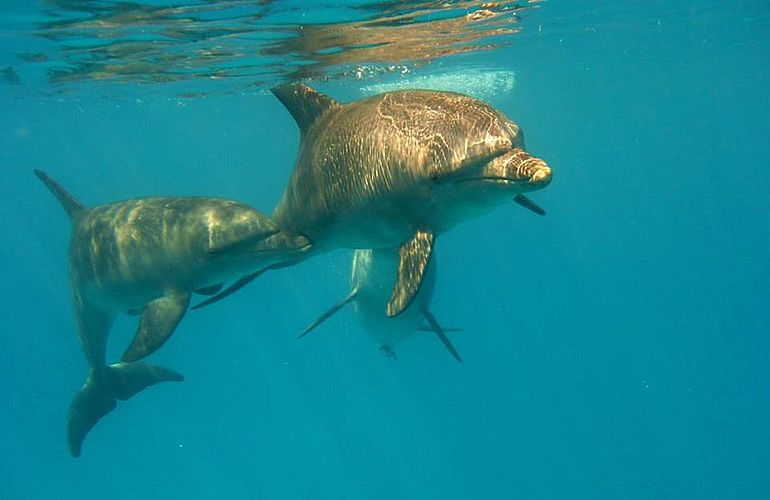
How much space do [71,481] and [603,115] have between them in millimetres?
64397

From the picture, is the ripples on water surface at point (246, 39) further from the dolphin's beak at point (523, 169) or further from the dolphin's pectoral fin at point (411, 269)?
the dolphin's beak at point (523, 169)

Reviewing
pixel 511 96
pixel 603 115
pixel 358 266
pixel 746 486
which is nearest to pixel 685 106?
pixel 603 115

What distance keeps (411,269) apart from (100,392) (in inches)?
331

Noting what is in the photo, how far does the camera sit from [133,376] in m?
10.8

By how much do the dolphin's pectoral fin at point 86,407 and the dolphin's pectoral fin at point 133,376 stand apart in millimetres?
171

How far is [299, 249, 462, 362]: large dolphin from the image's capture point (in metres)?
9.93

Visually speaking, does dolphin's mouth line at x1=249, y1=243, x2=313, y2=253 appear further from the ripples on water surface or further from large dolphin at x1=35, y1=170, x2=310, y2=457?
the ripples on water surface

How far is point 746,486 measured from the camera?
3195 cm

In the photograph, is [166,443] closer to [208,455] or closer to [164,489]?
[164,489]

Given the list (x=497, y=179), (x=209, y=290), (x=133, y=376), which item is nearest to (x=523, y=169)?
(x=497, y=179)

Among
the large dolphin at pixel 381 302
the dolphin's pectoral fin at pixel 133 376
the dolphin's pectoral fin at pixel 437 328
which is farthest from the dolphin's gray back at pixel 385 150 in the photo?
the dolphin's pectoral fin at pixel 133 376

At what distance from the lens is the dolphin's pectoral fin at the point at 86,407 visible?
35.9 feet

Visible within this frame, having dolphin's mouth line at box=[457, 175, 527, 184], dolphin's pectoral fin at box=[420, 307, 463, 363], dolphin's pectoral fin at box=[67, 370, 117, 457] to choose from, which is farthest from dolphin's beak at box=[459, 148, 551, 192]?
dolphin's pectoral fin at box=[67, 370, 117, 457]

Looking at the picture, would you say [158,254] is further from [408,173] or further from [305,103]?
[408,173]
